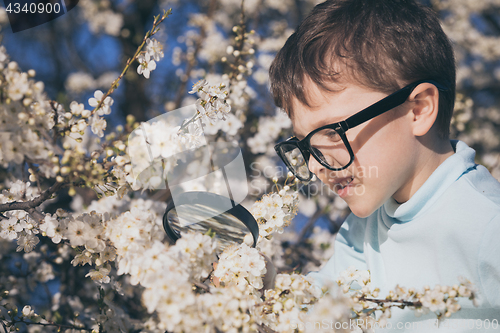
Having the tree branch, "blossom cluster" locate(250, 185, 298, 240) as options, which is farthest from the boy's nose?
the tree branch

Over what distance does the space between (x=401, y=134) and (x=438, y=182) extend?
0.25 metres

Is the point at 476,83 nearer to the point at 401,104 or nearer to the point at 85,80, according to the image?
the point at 401,104

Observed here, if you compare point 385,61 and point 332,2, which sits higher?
point 332,2

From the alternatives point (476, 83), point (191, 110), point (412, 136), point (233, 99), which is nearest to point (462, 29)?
point (476, 83)

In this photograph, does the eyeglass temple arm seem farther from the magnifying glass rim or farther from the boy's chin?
the magnifying glass rim

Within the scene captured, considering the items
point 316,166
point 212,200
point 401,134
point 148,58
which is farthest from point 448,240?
point 148,58

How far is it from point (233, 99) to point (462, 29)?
11.5 feet

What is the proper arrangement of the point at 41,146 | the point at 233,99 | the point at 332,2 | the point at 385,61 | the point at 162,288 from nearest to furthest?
the point at 162,288 → the point at 41,146 → the point at 385,61 → the point at 332,2 → the point at 233,99

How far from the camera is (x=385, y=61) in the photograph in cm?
119

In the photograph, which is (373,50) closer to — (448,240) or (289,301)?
(448,240)

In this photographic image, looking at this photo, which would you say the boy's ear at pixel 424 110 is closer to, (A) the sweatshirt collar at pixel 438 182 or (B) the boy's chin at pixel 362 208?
(A) the sweatshirt collar at pixel 438 182

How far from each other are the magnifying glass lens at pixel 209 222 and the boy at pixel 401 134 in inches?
15.4

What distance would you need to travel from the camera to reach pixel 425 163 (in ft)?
4.32

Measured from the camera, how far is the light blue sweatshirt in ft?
3.62
